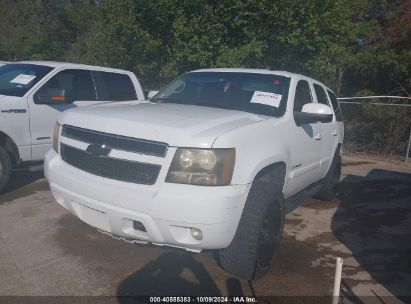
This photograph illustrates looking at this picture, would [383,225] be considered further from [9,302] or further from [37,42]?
[37,42]

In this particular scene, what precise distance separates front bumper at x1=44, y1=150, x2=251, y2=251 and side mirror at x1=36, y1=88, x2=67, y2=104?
2.94m

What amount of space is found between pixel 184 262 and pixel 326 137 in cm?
263

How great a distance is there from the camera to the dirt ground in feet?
10.5

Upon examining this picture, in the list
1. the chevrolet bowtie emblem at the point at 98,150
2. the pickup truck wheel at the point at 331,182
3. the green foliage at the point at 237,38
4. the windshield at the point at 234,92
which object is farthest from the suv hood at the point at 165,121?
the green foliage at the point at 237,38

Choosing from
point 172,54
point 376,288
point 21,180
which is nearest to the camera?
point 376,288

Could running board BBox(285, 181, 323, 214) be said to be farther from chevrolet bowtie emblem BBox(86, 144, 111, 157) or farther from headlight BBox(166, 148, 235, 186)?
chevrolet bowtie emblem BBox(86, 144, 111, 157)

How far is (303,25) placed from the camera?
10383 millimetres

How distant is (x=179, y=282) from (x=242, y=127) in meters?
1.44

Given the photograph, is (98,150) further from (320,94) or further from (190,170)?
(320,94)

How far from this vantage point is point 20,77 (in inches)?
225

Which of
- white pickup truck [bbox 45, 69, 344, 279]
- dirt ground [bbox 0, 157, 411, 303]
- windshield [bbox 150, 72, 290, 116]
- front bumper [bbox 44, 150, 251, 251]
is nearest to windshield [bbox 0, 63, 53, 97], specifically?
dirt ground [bbox 0, 157, 411, 303]

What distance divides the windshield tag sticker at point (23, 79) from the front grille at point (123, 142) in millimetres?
2874

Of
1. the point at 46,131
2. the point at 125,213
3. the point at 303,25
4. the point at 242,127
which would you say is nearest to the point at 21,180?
the point at 46,131

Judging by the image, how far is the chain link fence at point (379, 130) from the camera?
11.3 m
